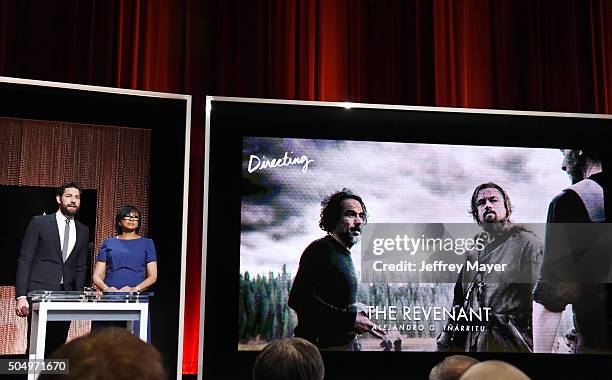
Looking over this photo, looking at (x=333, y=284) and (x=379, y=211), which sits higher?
(x=379, y=211)

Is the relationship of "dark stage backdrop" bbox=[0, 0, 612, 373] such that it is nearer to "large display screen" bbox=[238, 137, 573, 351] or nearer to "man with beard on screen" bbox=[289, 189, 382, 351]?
"large display screen" bbox=[238, 137, 573, 351]

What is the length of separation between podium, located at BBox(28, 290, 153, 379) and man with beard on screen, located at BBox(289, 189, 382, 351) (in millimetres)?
693

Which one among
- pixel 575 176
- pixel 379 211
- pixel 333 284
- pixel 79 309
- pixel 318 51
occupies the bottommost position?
pixel 79 309

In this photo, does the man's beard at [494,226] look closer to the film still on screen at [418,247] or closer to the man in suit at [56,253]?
the film still on screen at [418,247]

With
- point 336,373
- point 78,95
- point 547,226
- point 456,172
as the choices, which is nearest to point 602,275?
point 547,226

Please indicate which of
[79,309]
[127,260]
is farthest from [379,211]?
[79,309]

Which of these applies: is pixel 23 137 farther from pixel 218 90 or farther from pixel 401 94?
pixel 401 94

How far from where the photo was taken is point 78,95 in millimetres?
3107

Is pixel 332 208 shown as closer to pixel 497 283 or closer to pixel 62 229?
pixel 497 283

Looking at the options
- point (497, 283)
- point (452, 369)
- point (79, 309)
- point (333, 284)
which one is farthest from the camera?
point (497, 283)

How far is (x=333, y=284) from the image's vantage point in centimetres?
324

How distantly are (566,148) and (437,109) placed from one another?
67cm

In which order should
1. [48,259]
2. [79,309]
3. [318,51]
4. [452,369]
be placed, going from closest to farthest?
[452,369]
[79,309]
[48,259]
[318,51]

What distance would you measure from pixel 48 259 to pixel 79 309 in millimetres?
282
